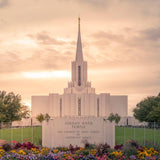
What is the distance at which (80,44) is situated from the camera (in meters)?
73.7

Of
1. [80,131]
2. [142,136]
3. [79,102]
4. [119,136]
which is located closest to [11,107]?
[119,136]

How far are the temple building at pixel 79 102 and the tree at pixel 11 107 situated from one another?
37.5 m

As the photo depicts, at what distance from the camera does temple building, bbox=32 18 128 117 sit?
70.3 meters

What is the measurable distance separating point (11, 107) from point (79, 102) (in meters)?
39.8

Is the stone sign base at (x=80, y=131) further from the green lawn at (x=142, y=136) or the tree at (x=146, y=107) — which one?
the tree at (x=146, y=107)

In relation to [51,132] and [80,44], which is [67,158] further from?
[80,44]

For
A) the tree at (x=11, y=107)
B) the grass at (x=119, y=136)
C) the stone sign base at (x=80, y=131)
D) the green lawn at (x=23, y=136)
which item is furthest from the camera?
the tree at (x=11, y=107)

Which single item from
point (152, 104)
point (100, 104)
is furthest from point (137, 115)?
point (100, 104)

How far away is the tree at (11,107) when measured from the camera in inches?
1230

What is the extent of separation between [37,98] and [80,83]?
37.7ft

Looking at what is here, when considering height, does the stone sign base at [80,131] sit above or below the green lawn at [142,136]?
above

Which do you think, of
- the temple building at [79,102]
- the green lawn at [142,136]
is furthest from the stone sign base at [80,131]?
the temple building at [79,102]

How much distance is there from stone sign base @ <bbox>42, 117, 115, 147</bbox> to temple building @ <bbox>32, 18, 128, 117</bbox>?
53632mm

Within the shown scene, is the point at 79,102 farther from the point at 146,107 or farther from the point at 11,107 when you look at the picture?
the point at 11,107
